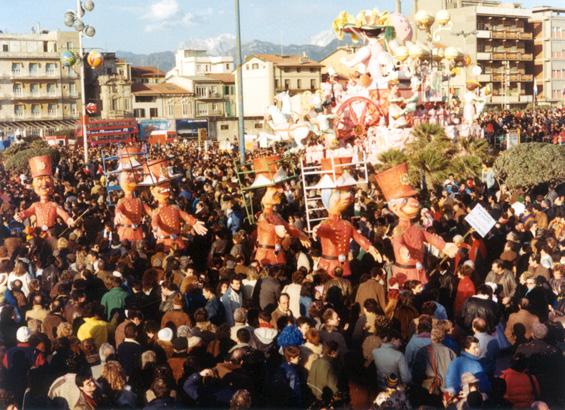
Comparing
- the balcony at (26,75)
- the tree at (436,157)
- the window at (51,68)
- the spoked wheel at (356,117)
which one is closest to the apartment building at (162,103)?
the window at (51,68)

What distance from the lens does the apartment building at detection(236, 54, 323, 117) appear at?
6397cm

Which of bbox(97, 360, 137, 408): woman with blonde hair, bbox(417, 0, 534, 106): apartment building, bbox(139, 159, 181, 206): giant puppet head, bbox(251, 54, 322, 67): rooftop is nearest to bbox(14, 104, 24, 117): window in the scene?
bbox(251, 54, 322, 67): rooftop

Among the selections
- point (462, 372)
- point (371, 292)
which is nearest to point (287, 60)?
point (371, 292)

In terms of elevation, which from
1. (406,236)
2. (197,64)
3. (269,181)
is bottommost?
(406,236)

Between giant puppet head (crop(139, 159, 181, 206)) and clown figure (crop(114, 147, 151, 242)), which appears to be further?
giant puppet head (crop(139, 159, 181, 206))

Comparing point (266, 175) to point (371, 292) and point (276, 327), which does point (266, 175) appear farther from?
point (276, 327)

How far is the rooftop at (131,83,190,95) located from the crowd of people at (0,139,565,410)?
53266 millimetres

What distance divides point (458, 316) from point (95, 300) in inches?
165

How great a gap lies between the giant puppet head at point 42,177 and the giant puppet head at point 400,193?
624 centimetres

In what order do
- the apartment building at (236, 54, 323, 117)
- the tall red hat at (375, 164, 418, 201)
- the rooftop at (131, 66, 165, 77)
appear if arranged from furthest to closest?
the rooftop at (131, 66, 165, 77) < the apartment building at (236, 54, 323, 117) < the tall red hat at (375, 164, 418, 201)

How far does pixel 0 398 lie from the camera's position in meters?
6.36

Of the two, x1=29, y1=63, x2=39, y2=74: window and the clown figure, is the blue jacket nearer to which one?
A: the clown figure

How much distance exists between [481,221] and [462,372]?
4.16m

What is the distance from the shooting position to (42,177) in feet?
46.5
